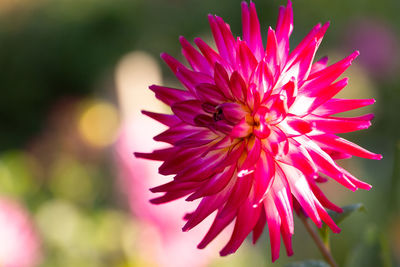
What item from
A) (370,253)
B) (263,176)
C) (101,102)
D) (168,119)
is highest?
(101,102)

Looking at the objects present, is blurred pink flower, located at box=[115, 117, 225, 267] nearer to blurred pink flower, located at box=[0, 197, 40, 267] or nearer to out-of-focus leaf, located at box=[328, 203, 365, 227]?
blurred pink flower, located at box=[0, 197, 40, 267]

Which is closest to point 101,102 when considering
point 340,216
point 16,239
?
point 16,239

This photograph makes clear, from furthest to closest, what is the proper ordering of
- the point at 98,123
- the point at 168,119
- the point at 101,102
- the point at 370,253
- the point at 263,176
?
the point at 101,102, the point at 98,123, the point at 370,253, the point at 168,119, the point at 263,176

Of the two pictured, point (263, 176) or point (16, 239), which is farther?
point (16, 239)

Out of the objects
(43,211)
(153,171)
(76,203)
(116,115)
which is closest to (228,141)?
(153,171)

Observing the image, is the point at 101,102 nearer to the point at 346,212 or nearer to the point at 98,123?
the point at 98,123

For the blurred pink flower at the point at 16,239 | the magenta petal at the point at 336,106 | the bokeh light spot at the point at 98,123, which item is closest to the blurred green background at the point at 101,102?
the bokeh light spot at the point at 98,123

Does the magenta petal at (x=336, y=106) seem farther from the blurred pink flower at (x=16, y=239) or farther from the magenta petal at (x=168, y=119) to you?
the blurred pink flower at (x=16, y=239)
